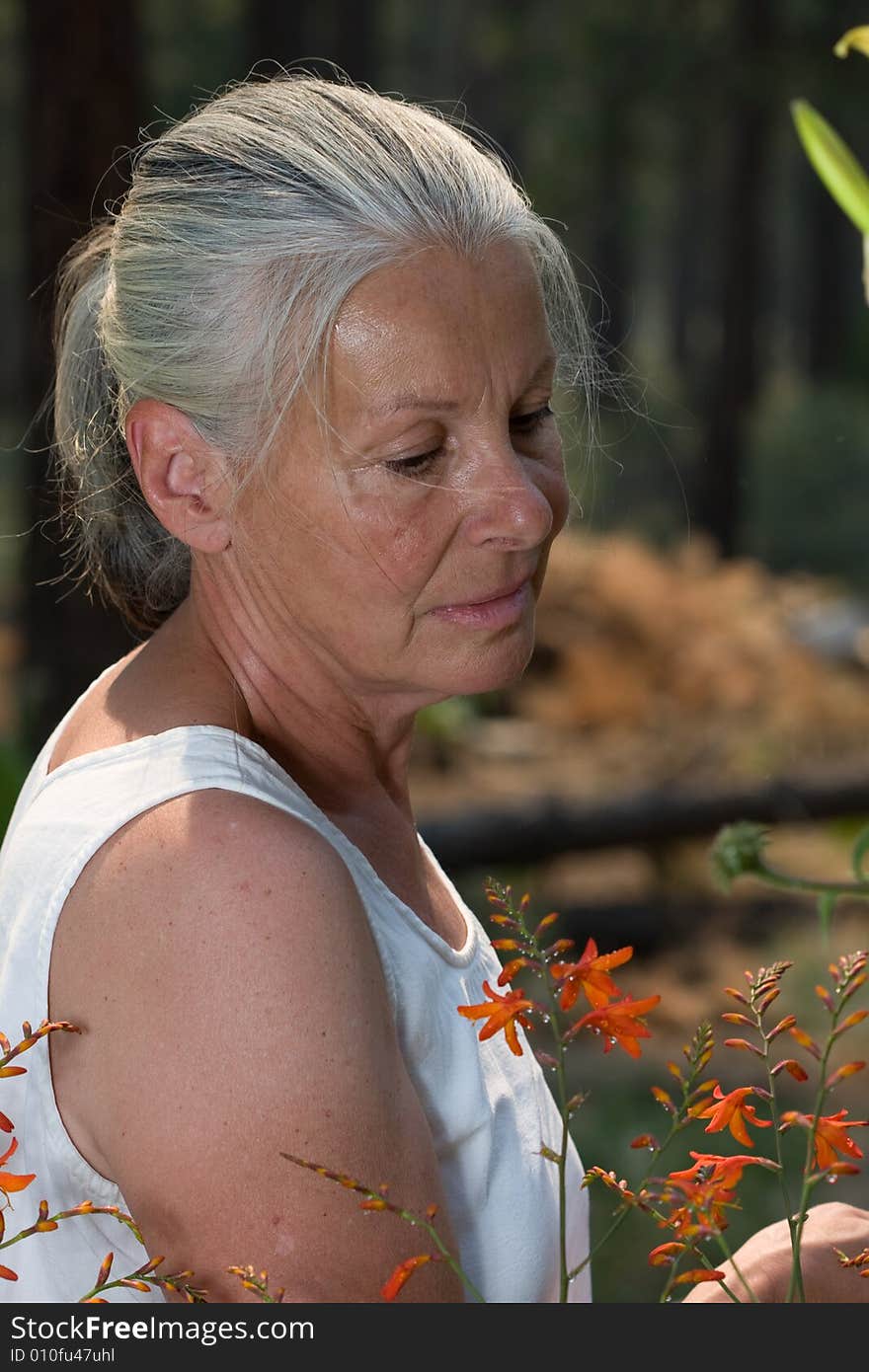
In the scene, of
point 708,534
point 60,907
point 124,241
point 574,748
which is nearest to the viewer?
point 60,907

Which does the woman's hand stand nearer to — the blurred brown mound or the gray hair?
the gray hair

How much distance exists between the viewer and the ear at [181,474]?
139 cm

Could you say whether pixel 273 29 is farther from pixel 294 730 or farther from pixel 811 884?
pixel 811 884

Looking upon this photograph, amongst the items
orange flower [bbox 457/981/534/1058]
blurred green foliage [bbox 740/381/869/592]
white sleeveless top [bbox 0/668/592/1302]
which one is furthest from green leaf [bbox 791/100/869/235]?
blurred green foliage [bbox 740/381/869/592]

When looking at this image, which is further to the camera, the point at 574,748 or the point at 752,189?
the point at 752,189

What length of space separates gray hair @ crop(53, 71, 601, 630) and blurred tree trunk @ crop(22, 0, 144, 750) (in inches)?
141

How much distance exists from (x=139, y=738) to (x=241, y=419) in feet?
0.92

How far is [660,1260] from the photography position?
89 cm

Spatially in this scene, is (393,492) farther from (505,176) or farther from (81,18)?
(81,18)

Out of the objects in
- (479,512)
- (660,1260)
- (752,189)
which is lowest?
(752,189)

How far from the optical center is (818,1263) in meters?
1.26

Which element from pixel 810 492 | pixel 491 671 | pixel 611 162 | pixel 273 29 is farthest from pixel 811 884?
pixel 611 162

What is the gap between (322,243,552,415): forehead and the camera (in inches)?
50.9

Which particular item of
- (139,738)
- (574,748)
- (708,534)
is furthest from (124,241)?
(708,534)
